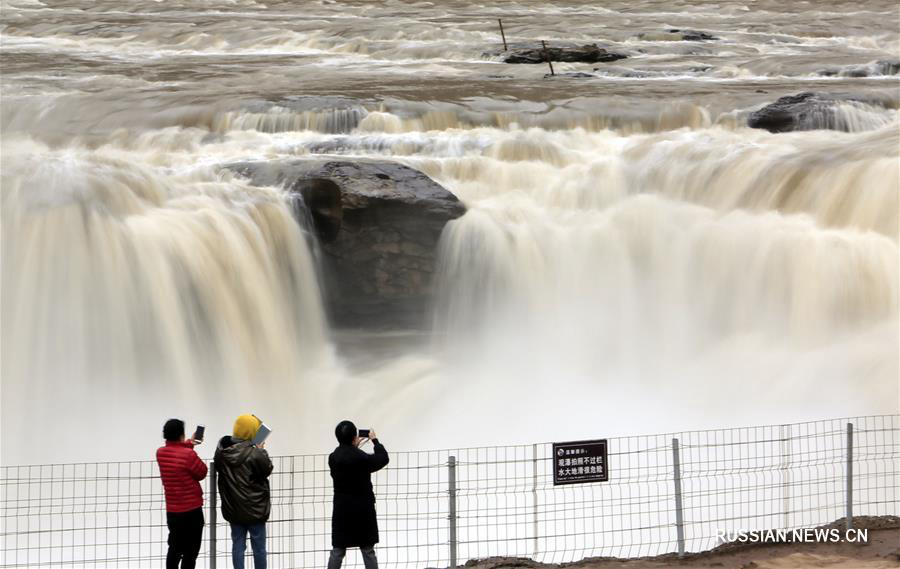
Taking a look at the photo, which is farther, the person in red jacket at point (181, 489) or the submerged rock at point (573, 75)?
the submerged rock at point (573, 75)

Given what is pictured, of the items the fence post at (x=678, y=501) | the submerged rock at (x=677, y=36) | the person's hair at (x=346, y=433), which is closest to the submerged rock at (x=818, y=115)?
the submerged rock at (x=677, y=36)

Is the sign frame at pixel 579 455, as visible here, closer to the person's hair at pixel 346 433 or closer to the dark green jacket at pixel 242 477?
the person's hair at pixel 346 433

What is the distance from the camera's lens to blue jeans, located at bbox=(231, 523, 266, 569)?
931 cm

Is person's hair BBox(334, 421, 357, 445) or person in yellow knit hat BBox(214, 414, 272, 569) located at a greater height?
person's hair BBox(334, 421, 357, 445)

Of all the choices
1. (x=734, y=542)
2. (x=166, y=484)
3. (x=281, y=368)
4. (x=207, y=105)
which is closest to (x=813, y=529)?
(x=734, y=542)

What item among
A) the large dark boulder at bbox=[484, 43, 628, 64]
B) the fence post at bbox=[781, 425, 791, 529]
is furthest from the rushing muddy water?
the large dark boulder at bbox=[484, 43, 628, 64]

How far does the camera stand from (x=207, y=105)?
22312mm

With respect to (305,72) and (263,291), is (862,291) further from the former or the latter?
(305,72)

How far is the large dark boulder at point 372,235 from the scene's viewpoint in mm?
17375

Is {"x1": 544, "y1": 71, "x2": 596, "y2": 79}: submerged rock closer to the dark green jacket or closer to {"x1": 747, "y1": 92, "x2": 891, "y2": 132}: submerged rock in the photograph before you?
{"x1": 747, "y1": 92, "x2": 891, "y2": 132}: submerged rock

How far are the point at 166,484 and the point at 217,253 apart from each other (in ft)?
25.6

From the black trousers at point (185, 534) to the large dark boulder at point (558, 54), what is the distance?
71.0 feet

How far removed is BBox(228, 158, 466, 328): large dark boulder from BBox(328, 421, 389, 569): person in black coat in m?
8.20

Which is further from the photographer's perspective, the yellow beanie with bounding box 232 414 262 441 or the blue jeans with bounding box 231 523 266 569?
the blue jeans with bounding box 231 523 266 569
